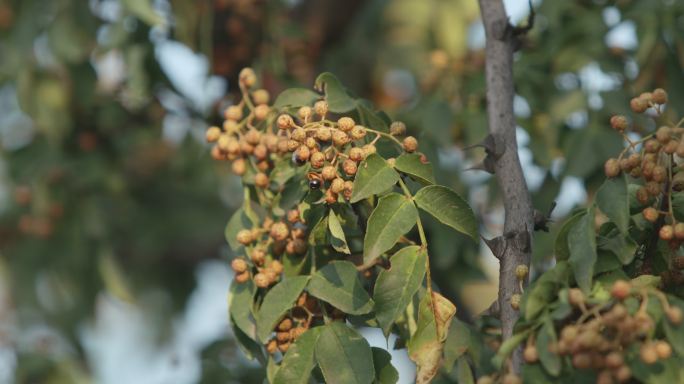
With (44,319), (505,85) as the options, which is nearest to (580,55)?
(505,85)

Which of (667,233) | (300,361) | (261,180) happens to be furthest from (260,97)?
(667,233)

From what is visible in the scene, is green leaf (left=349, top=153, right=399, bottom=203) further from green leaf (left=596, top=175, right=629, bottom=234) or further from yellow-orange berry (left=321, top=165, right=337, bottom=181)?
green leaf (left=596, top=175, right=629, bottom=234)

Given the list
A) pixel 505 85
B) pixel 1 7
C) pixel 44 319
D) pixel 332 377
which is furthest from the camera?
pixel 44 319

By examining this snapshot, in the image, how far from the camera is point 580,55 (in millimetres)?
2543

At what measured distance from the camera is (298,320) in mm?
1580

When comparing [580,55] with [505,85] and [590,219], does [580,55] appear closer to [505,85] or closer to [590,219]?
[505,85]

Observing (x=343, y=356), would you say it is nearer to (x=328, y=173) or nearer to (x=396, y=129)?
(x=328, y=173)

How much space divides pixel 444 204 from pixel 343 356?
0.26 metres

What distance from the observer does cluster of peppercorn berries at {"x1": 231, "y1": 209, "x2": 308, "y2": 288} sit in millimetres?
1595

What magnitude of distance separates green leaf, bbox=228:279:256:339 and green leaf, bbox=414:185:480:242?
1.07ft

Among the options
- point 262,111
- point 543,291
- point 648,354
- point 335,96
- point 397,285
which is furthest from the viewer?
point 262,111

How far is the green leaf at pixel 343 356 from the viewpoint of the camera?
1.44 metres

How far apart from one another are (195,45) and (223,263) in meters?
1.37

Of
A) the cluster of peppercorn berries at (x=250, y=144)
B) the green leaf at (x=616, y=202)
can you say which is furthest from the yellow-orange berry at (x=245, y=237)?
the green leaf at (x=616, y=202)
